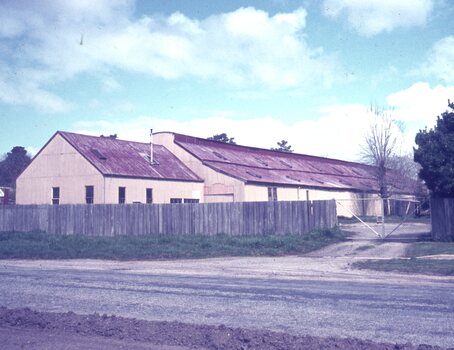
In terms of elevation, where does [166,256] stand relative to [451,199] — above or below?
below

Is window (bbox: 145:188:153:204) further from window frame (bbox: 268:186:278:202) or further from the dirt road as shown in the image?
the dirt road

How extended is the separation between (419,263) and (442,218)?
24.5 ft

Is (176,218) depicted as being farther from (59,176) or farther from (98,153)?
(59,176)

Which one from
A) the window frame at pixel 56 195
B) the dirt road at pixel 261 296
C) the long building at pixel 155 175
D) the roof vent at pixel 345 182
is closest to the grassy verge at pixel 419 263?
the dirt road at pixel 261 296

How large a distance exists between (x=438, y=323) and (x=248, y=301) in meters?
3.65

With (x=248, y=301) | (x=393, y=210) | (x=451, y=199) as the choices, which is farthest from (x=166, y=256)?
(x=393, y=210)

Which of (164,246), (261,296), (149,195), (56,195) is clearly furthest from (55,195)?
(261,296)

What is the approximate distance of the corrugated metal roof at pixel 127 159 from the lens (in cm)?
3406

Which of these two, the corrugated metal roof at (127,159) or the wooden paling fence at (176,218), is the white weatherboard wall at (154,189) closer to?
the corrugated metal roof at (127,159)

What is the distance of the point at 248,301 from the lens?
984 centimetres

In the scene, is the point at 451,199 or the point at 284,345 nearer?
the point at 284,345

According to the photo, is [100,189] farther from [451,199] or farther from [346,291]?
[346,291]

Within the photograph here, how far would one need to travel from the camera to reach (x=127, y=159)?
36656 millimetres

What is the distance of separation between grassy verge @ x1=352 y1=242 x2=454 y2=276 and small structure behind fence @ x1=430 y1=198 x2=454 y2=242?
91.1 inches
